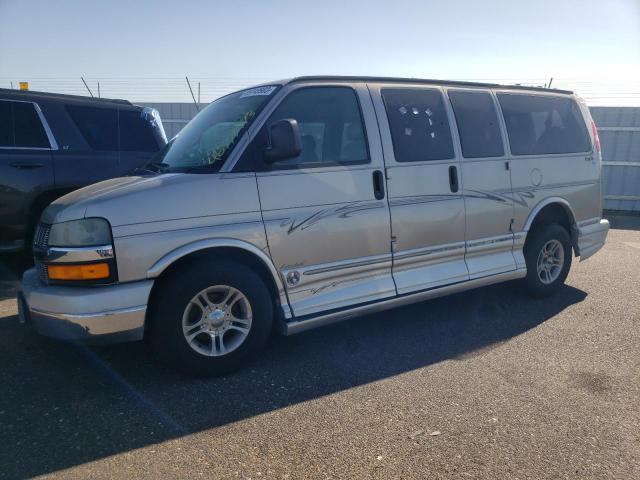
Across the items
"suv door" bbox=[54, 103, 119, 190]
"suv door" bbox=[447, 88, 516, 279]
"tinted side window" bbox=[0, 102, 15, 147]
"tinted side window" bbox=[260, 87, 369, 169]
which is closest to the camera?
"tinted side window" bbox=[260, 87, 369, 169]

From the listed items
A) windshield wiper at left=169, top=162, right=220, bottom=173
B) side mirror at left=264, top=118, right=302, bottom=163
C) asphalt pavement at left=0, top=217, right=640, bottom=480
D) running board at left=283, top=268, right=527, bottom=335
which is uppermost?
side mirror at left=264, top=118, right=302, bottom=163

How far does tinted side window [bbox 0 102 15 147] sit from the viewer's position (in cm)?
545

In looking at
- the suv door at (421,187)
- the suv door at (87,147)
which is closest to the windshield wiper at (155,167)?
the suv door at (421,187)

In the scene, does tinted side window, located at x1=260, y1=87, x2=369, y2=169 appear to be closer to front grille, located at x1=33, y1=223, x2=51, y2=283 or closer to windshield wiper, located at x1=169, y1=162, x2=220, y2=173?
windshield wiper, located at x1=169, y1=162, x2=220, y2=173

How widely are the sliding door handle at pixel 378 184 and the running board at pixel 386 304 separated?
86cm

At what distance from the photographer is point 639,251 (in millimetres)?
8297

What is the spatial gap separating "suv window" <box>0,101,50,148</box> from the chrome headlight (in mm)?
2893

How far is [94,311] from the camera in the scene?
10.3 ft

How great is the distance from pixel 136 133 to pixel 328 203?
11.5 ft

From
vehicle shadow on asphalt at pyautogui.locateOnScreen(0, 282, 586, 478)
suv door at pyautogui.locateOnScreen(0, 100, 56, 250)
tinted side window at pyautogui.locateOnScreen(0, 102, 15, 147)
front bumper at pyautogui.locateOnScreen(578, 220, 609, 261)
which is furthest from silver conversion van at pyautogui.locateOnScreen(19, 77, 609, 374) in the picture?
tinted side window at pyautogui.locateOnScreen(0, 102, 15, 147)

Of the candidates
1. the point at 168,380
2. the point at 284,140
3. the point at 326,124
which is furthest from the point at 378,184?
the point at 168,380

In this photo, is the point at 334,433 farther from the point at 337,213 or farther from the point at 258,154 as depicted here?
the point at 258,154

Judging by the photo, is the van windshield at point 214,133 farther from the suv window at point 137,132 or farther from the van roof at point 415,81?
the suv window at point 137,132

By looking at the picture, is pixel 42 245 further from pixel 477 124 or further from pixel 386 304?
pixel 477 124
